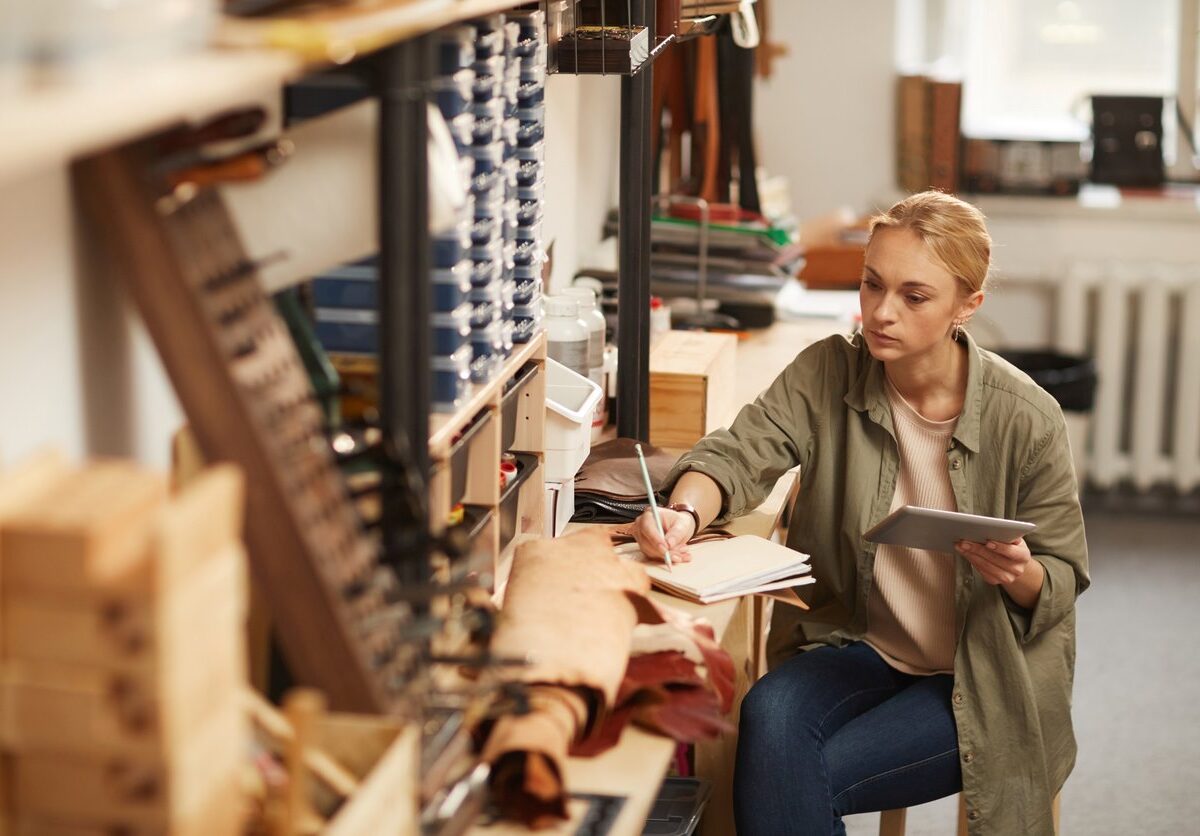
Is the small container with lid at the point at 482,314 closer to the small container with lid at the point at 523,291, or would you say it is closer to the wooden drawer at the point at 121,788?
the small container with lid at the point at 523,291

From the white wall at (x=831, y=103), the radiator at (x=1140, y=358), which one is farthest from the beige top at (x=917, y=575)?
the white wall at (x=831, y=103)

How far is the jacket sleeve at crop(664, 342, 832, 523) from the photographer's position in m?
2.46

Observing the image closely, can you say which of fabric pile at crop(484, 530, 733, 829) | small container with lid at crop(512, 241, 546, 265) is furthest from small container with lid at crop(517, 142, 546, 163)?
fabric pile at crop(484, 530, 733, 829)

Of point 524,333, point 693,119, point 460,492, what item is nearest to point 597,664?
point 460,492

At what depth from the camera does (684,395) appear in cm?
301

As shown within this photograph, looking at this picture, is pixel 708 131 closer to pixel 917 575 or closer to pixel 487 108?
pixel 917 575

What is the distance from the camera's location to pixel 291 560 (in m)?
1.20

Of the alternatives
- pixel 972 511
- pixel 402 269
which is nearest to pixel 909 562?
pixel 972 511

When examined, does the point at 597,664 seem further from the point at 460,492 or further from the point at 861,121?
the point at 861,121

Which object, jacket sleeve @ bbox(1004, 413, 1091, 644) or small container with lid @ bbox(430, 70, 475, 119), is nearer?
small container with lid @ bbox(430, 70, 475, 119)

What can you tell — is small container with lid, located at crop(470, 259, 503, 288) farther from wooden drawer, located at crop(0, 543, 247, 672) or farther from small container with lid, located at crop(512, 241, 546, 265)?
wooden drawer, located at crop(0, 543, 247, 672)

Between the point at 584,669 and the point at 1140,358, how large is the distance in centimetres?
391

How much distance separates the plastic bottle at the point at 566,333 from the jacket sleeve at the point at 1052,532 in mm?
844

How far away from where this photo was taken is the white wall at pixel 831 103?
5.11 m
